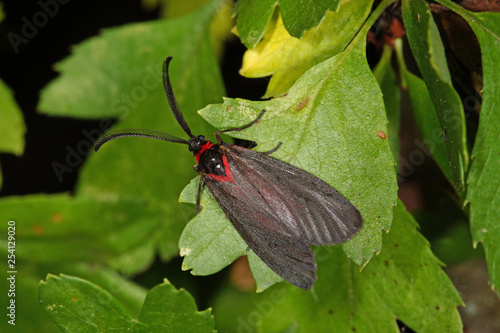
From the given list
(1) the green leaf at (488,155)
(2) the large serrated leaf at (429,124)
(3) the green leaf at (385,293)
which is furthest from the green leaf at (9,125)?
(1) the green leaf at (488,155)

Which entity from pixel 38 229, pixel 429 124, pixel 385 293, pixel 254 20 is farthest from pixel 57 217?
pixel 429 124

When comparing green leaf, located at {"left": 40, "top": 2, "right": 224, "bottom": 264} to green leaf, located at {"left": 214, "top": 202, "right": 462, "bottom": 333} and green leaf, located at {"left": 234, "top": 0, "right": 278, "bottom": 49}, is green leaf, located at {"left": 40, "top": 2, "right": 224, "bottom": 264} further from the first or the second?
green leaf, located at {"left": 214, "top": 202, "right": 462, "bottom": 333}

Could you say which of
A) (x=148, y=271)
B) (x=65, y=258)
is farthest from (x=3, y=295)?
(x=148, y=271)

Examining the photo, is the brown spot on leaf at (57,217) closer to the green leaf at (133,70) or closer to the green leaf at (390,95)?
the green leaf at (133,70)

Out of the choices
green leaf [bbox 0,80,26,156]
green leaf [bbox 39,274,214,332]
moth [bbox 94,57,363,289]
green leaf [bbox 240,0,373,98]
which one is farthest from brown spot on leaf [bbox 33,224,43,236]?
green leaf [bbox 240,0,373,98]

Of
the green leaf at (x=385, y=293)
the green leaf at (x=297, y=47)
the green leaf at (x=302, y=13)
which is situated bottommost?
the green leaf at (x=385, y=293)
